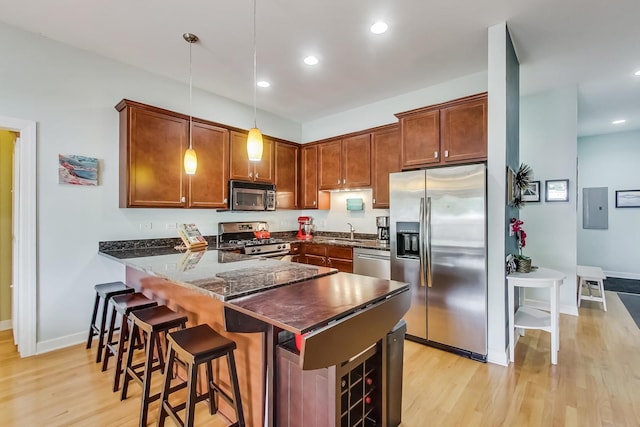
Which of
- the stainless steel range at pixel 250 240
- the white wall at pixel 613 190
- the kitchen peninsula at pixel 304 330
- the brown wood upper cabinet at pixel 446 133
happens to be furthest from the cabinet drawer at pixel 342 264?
the white wall at pixel 613 190

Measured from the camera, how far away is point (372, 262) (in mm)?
3877

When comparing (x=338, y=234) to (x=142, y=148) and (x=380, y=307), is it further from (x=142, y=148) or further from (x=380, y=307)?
(x=380, y=307)

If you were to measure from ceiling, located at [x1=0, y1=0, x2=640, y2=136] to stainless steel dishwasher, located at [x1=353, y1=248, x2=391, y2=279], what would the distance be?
2221 millimetres

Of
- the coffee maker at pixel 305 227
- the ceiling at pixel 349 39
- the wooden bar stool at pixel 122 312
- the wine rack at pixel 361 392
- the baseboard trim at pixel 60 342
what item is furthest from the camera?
the coffee maker at pixel 305 227

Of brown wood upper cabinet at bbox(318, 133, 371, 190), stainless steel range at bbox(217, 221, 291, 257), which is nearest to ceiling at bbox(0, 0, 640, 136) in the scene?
brown wood upper cabinet at bbox(318, 133, 371, 190)

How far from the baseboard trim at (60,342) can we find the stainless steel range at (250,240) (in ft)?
5.64

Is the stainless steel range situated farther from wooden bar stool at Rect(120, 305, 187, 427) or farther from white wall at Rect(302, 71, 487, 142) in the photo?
white wall at Rect(302, 71, 487, 142)

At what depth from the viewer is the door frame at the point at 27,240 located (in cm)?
286

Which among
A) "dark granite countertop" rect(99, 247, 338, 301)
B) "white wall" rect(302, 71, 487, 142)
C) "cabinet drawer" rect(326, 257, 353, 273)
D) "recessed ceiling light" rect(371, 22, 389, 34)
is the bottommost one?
"cabinet drawer" rect(326, 257, 353, 273)

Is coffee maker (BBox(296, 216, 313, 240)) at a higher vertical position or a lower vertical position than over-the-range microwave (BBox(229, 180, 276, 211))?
lower

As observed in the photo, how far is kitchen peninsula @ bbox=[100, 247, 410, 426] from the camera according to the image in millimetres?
1324

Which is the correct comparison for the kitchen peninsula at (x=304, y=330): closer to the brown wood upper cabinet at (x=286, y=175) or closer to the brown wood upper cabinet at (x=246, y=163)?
the brown wood upper cabinet at (x=246, y=163)

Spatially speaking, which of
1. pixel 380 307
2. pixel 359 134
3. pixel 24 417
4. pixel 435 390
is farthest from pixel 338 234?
pixel 24 417

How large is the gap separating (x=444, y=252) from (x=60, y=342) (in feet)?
13.2
